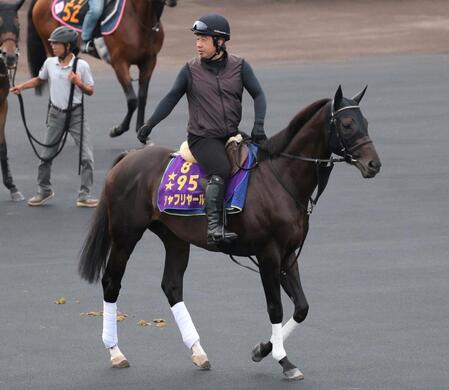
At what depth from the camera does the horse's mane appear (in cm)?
924

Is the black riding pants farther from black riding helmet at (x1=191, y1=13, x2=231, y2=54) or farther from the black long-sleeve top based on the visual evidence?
black riding helmet at (x1=191, y1=13, x2=231, y2=54)

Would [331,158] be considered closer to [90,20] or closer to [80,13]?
[90,20]

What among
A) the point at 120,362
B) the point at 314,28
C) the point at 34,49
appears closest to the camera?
the point at 120,362

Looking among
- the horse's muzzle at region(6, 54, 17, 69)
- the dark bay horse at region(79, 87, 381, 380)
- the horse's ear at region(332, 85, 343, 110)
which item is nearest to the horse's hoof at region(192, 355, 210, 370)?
the dark bay horse at region(79, 87, 381, 380)

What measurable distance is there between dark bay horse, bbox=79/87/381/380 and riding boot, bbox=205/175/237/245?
0.50 feet

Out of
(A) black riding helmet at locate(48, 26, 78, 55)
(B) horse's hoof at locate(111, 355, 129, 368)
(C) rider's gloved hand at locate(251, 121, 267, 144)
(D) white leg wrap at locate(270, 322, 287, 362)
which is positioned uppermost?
(C) rider's gloved hand at locate(251, 121, 267, 144)

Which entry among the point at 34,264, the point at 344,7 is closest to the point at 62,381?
the point at 34,264

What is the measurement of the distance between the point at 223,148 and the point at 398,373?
1.96 metres

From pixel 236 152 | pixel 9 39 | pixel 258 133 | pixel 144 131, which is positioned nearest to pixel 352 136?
pixel 258 133

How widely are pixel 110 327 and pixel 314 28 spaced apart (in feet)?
72.5

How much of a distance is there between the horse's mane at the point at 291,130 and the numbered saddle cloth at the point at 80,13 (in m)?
10.1

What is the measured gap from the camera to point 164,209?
9.60 meters

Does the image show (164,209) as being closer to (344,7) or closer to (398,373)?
(398,373)

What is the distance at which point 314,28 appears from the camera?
31062 millimetres
